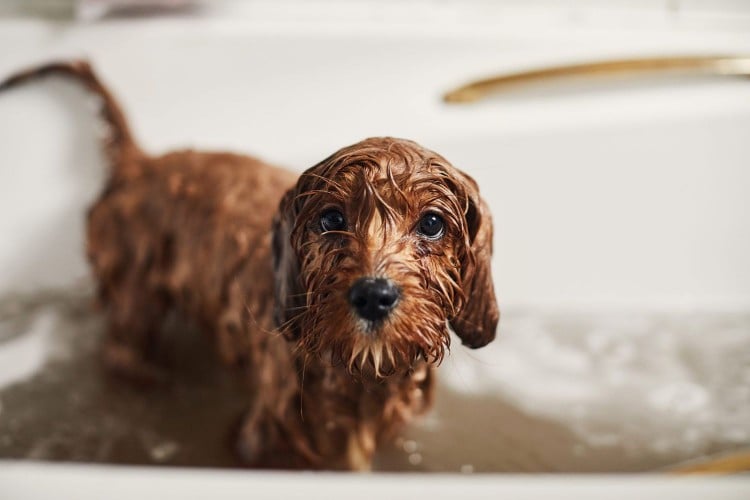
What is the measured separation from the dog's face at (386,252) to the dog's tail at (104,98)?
27.5 inches

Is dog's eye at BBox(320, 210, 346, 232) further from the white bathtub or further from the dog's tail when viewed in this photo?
the dog's tail

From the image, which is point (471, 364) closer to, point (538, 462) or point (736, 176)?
point (538, 462)

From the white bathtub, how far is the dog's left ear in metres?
0.04

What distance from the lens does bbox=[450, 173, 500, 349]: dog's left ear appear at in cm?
59

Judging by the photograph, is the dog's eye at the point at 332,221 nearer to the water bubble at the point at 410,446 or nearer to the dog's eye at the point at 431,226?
the dog's eye at the point at 431,226

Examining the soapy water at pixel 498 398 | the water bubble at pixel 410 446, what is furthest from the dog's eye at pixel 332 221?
the water bubble at pixel 410 446

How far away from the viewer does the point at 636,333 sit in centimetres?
120

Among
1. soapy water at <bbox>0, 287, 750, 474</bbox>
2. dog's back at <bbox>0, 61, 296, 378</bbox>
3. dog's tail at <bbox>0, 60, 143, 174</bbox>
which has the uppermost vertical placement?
dog's tail at <bbox>0, 60, 143, 174</bbox>

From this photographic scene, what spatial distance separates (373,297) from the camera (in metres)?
0.52

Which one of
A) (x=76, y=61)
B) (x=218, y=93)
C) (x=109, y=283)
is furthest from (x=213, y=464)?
(x=76, y=61)

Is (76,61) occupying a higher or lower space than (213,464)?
higher

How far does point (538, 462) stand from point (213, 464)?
0.46 m

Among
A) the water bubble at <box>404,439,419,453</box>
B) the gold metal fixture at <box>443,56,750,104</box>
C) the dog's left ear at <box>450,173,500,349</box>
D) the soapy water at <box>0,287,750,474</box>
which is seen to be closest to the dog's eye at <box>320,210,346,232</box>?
→ the dog's left ear at <box>450,173,500,349</box>

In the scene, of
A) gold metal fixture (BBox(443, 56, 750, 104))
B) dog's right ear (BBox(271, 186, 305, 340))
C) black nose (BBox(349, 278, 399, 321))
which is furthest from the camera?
gold metal fixture (BBox(443, 56, 750, 104))
